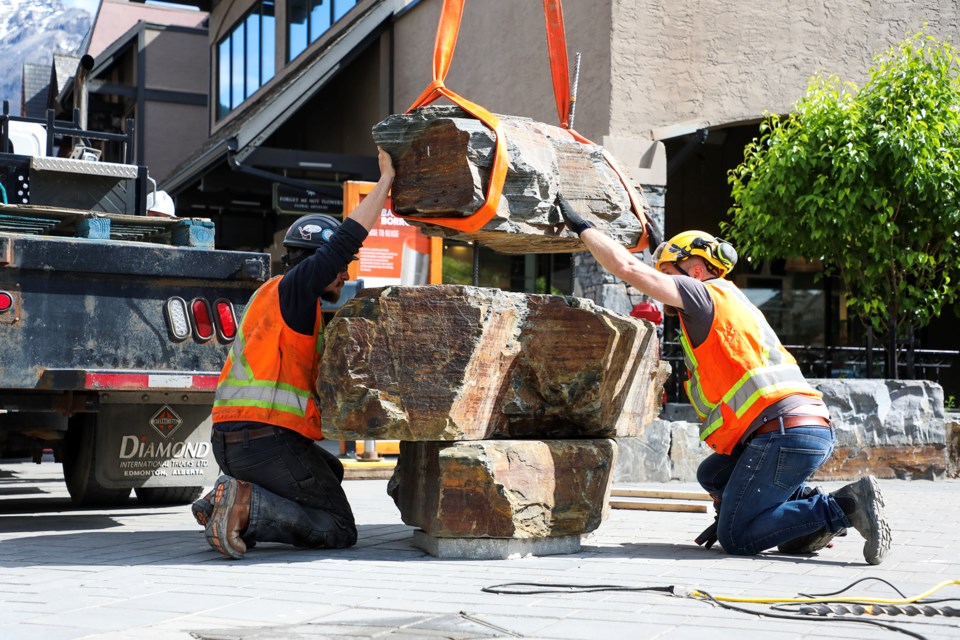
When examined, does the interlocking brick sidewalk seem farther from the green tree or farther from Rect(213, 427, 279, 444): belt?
the green tree

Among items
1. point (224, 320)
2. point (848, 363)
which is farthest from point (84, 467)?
point (848, 363)

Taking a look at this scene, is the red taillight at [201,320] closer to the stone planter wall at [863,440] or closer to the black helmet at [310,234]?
the black helmet at [310,234]

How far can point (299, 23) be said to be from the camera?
20422 millimetres

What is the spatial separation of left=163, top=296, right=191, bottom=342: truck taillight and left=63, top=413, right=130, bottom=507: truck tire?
31.3 inches

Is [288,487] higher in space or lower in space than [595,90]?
lower

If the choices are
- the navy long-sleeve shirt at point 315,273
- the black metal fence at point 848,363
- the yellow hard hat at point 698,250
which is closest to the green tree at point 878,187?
the black metal fence at point 848,363

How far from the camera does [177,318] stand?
259 inches

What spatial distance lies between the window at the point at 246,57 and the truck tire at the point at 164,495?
14.6 metres

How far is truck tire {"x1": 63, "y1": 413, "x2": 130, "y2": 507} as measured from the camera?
7.06 metres

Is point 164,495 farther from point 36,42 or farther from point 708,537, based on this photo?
point 36,42

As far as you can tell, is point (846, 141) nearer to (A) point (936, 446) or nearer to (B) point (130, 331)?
(A) point (936, 446)

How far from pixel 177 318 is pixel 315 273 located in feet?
5.07

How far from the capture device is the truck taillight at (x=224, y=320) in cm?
671

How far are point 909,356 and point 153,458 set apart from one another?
7.87 m
